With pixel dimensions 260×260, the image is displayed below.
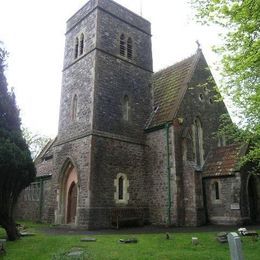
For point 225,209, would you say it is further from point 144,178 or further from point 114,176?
point 114,176

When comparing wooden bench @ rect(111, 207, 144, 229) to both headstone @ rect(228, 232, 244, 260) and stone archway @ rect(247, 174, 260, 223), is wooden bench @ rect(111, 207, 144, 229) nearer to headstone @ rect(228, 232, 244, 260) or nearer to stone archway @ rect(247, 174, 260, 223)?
stone archway @ rect(247, 174, 260, 223)

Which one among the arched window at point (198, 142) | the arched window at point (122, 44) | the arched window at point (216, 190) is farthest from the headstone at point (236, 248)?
the arched window at point (122, 44)

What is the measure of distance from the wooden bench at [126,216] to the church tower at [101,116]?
0.23 m

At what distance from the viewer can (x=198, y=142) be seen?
2058cm

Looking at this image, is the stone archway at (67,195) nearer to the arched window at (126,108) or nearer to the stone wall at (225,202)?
the arched window at (126,108)

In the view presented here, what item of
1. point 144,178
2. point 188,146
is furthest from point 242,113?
point 144,178

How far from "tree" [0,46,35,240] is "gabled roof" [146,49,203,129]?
9009mm

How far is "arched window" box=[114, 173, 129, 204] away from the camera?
17.9 meters

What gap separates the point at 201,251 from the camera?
9.50 m

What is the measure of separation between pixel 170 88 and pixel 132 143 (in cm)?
492

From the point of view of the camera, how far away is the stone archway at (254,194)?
59.9 feet

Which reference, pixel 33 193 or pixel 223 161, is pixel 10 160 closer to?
pixel 223 161

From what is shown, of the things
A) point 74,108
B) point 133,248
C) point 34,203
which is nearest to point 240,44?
point 133,248

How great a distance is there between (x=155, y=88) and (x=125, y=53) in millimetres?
3561
